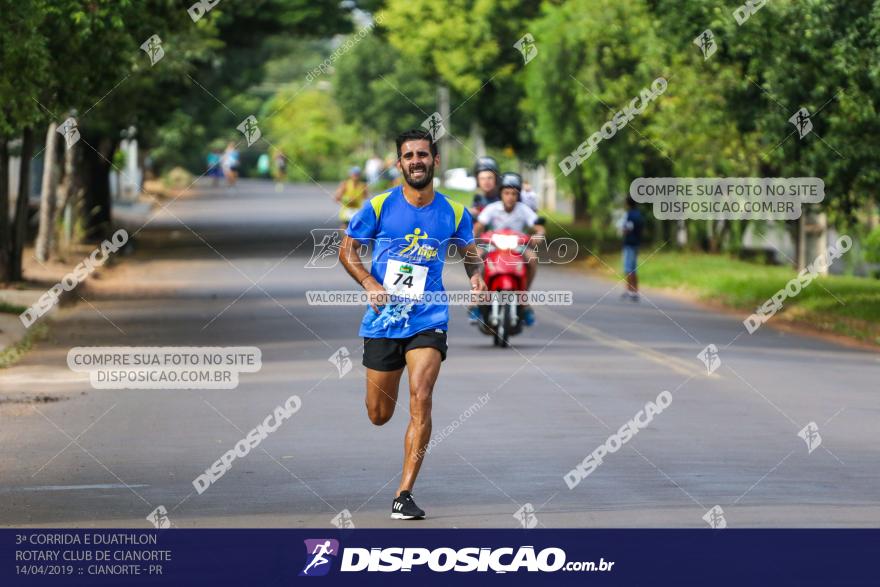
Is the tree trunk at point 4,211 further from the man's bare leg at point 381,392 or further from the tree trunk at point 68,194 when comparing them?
the man's bare leg at point 381,392

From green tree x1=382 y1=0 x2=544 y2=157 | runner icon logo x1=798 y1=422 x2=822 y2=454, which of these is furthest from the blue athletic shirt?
green tree x1=382 y1=0 x2=544 y2=157

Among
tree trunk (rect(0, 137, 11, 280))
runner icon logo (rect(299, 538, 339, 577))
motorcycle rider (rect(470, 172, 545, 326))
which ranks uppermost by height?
tree trunk (rect(0, 137, 11, 280))

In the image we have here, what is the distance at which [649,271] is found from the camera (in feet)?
126

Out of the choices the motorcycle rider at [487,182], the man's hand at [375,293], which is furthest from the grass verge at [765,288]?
the man's hand at [375,293]

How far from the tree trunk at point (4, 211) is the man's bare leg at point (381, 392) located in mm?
18173

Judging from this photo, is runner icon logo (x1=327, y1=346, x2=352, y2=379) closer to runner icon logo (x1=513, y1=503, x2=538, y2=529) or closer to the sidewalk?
the sidewalk

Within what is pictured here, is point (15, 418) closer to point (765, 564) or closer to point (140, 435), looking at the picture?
point (140, 435)

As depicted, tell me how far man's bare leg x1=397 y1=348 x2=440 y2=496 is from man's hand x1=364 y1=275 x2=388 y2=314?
0.34 m

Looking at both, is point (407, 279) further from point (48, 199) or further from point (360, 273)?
point (48, 199)

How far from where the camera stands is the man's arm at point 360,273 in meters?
10.4

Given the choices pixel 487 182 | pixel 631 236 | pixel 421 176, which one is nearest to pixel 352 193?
pixel 631 236

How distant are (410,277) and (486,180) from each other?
1125 cm

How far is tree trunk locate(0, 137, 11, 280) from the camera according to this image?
28.9 meters

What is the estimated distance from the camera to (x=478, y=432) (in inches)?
563
